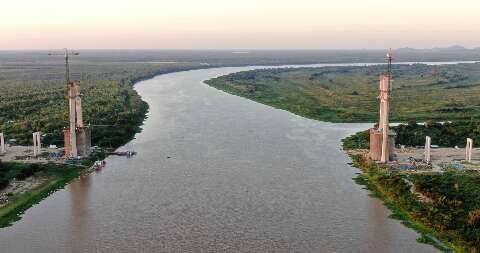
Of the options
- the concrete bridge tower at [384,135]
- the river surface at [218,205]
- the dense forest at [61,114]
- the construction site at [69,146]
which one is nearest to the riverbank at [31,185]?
the river surface at [218,205]

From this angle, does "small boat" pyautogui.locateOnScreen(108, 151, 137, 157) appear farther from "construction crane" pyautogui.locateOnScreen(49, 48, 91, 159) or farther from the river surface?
"construction crane" pyautogui.locateOnScreen(49, 48, 91, 159)

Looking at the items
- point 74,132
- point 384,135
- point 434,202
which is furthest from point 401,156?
point 74,132

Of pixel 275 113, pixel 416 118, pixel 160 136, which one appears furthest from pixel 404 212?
pixel 275 113

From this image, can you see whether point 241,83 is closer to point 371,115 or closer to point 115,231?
point 371,115

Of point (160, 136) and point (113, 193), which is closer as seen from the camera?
point (113, 193)

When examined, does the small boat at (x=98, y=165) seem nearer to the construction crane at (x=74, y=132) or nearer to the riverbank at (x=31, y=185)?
the riverbank at (x=31, y=185)

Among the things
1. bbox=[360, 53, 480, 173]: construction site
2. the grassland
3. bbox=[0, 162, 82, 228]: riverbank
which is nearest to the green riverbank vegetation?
bbox=[360, 53, 480, 173]: construction site

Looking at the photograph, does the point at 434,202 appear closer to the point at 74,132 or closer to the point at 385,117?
the point at 385,117
